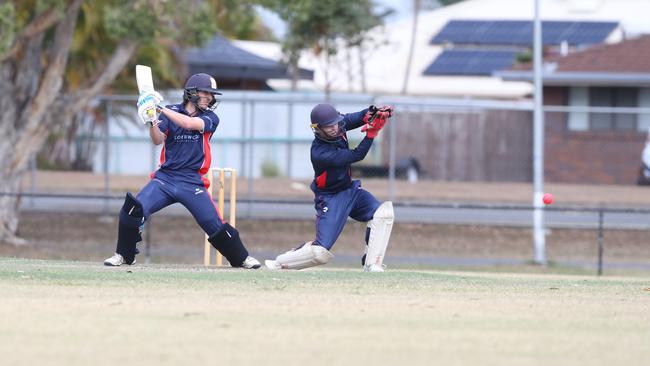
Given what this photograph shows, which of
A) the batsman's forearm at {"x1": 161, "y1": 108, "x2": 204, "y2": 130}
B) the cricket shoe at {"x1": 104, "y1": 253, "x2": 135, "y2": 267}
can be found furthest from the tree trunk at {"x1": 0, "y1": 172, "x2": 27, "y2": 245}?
the batsman's forearm at {"x1": 161, "y1": 108, "x2": 204, "y2": 130}

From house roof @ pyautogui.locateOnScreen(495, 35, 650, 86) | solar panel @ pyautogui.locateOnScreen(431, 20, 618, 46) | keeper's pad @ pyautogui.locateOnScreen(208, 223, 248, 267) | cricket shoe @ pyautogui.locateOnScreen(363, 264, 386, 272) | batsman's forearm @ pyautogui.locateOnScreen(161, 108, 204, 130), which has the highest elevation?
solar panel @ pyautogui.locateOnScreen(431, 20, 618, 46)

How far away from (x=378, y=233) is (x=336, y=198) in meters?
0.52

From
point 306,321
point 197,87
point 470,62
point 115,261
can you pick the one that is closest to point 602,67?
point 470,62

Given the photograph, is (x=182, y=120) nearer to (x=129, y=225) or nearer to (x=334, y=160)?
(x=129, y=225)

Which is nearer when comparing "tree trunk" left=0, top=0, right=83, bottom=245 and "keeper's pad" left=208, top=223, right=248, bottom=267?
"keeper's pad" left=208, top=223, right=248, bottom=267

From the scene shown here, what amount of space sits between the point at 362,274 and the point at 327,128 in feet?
4.55

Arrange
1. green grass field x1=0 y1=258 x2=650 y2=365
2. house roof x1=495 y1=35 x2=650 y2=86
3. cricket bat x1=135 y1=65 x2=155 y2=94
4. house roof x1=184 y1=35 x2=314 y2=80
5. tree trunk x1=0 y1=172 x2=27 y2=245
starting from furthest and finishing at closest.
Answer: house roof x1=184 y1=35 x2=314 y2=80 < house roof x1=495 y1=35 x2=650 y2=86 < tree trunk x1=0 y1=172 x2=27 y2=245 < cricket bat x1=135 y1=65 x2=155 y2=94 < green grass field x1=0 y1=258 x2=650 y2=365

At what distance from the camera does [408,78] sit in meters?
48.8

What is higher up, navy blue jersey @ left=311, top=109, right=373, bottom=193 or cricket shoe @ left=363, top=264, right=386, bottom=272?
navy blue jersey @ left=311, top=109, right=373, bottom=193

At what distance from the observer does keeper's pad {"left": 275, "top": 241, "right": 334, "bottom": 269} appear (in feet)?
39.1

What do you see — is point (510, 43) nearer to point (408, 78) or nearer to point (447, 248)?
point (408, 78)

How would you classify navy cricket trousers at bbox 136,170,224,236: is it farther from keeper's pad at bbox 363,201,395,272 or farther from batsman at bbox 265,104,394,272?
keeper's pad at bbox 363,201,395,272

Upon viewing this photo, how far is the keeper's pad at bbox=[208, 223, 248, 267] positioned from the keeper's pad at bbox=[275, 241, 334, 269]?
460 mm

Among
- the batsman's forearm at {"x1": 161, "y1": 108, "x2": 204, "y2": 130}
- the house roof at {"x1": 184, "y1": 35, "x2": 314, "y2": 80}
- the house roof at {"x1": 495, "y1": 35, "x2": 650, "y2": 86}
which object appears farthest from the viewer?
the house roof at {"x1": 184, "y1": 35, "x2": 314, "y2": 80}
